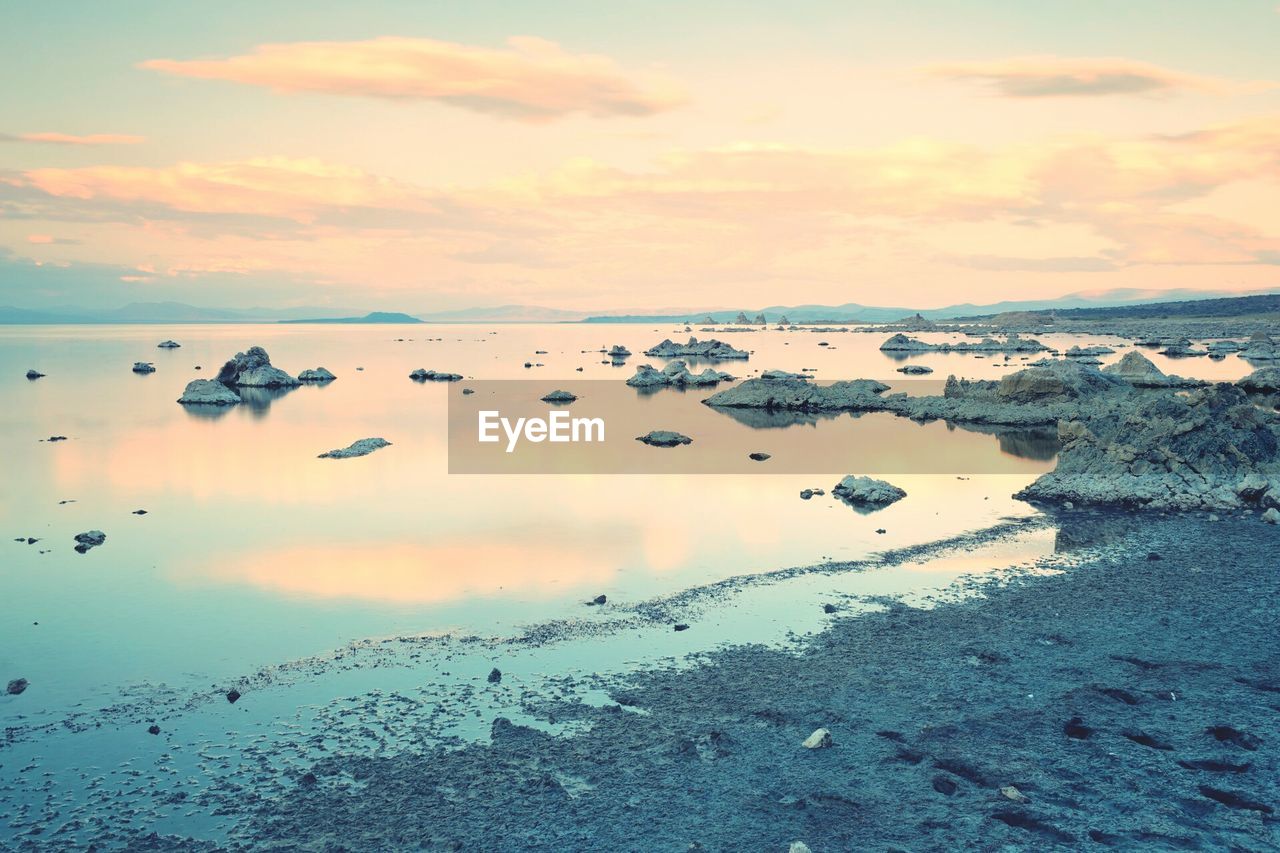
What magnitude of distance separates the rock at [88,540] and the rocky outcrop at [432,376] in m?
67.4

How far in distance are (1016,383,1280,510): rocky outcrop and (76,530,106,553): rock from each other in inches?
1208

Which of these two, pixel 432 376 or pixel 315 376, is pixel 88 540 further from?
pixel 432 376

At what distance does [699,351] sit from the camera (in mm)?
137375

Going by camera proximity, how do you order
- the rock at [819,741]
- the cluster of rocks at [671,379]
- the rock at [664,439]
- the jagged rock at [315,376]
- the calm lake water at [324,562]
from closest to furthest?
the rock at [819,741] < the calm lake water at [324,562] < the rock at [664,439] < the cluster of rocks at [671,379] < the jagged rock at [315,376]

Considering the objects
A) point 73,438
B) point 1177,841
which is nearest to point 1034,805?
point 1177,841

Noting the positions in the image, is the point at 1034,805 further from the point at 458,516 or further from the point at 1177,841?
the point at 458,516

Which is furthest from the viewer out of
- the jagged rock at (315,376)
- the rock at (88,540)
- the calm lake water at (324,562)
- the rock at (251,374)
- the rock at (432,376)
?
the rock at (432,376)

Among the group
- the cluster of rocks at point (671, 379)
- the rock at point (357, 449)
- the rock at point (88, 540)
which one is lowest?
the rock at point (88, 540)

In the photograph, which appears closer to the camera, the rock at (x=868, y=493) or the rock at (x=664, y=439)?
the rock at (x=868, y=493)

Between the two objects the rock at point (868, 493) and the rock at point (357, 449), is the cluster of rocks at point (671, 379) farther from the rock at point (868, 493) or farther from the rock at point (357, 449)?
the rock at point (868, 493)

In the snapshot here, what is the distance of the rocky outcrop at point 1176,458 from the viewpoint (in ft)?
101

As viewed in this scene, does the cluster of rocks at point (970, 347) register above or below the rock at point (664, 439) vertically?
above

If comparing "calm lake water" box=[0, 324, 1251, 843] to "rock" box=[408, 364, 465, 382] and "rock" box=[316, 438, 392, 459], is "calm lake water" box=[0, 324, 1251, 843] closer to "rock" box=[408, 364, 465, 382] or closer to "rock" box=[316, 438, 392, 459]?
"rock" box=[316, 438, 392, 459]

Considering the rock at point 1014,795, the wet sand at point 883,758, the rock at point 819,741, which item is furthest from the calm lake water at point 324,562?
the rock at point 1014,795
